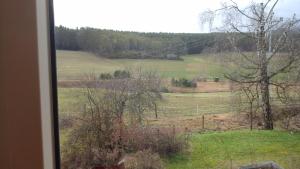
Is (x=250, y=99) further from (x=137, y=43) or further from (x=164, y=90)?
(x=137, y=43)

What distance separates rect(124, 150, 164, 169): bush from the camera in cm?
138

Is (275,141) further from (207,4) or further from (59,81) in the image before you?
(59,81)

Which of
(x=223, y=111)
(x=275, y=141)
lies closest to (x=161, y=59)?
(x=223, y=111)

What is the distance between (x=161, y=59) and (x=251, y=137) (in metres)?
0.47

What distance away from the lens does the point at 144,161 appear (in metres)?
1.38

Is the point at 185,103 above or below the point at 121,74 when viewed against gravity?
below

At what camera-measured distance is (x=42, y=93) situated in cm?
114

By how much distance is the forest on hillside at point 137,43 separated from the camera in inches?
51.0

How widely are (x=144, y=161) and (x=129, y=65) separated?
1.18 ft

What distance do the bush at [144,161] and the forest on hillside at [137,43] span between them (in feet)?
1.18

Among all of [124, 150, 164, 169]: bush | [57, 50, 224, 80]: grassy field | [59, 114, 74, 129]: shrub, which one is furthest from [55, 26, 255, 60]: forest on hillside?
[124, 150, 164, 169]: bush

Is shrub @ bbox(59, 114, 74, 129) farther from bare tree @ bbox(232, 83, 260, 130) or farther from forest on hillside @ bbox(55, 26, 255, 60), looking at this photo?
bare tree @ bbox(232, 83, 260, 130)

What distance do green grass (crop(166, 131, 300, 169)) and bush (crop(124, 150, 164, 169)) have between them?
4 cm

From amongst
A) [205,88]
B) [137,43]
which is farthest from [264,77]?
[137,43]
